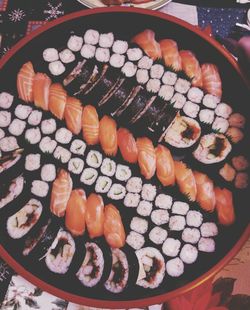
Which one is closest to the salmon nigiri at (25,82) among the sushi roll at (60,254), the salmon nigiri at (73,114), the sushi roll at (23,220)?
the salmon nigiri at (73,114)

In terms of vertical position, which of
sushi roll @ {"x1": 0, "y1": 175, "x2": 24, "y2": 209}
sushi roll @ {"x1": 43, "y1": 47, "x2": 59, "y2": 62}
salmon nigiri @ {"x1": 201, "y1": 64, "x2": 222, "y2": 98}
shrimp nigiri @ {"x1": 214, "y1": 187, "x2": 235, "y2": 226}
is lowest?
sushi roll @ {"x1": 0, "y1": 175, "x2": 24, "y2": 209}

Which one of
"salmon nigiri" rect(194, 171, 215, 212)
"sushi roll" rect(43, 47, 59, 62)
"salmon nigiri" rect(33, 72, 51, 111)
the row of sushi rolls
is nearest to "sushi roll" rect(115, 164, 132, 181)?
the row of sushi rolls

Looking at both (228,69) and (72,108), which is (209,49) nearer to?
(228,69)

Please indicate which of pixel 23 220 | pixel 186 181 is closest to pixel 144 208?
pixel 186 181

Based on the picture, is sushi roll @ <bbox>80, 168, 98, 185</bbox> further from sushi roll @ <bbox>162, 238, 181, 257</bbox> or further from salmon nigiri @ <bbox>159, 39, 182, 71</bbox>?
salmon nigiri @ <bbox>159, 39, 182, 71</bbox>

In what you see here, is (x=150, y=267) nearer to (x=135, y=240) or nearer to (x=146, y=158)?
(x=135, y=240)

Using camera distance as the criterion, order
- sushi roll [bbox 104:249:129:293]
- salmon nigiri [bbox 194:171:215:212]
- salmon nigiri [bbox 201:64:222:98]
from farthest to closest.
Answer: salmon nigiri [bbox 201:64:222:98], salmon nigiri [bbox 194:171:215:212], sushi roll [bbox 104:249:129:293]
